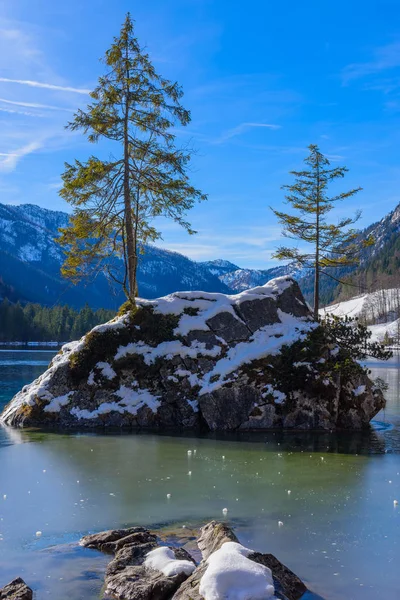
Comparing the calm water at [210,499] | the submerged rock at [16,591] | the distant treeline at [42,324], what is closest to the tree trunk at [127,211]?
the calm water at [210,499]

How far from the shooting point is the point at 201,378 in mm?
18266

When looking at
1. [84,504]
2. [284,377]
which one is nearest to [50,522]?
[84,504]

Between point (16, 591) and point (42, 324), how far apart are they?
381 ft

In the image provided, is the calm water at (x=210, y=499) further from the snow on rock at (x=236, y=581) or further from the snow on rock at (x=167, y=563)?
the snow on rock at (x=236, y=581)

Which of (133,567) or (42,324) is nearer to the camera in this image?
(133,567)

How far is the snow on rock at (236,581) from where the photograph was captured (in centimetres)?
482

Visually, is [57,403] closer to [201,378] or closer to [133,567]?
[201,378]

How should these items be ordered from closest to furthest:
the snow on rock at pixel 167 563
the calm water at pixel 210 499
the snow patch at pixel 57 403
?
the snow on rock at pixel 167 563
the calm water at pixel 210 499
the snow patch at pixel 57 403

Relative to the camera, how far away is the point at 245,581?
16.2 ft

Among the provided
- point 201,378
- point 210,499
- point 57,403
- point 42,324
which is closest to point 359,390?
point 201,378

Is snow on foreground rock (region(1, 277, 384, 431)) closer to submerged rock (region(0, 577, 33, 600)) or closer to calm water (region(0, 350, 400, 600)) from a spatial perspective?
calm water (region(0, 350, 400, 600))

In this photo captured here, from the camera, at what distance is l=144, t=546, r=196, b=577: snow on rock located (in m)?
5.77

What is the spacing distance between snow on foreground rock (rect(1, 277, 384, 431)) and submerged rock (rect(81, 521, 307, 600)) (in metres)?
10.7

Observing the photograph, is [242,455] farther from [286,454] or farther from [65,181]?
[65,181]
